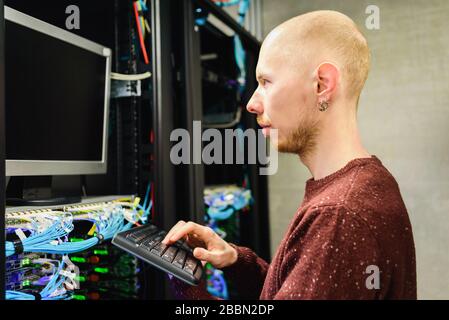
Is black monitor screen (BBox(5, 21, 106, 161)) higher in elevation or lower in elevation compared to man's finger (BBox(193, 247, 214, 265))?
higher

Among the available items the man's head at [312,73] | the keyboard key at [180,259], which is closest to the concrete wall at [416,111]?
the man's head at [312,73]

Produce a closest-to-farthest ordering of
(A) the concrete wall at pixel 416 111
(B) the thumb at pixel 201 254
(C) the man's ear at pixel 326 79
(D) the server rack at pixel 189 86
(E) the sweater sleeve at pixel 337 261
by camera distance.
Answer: (E) the sweater sleeve at pixel 337 261 < (C) the man's ear at pixel 326 79 < (B) the thumb at pixel 201 254 < (D) the server rack at pixel 189 86 < (A) the concrete wall at pixel 416 111

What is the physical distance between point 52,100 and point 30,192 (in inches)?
10.3

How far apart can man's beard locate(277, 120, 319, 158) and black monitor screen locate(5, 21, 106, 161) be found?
0.65m

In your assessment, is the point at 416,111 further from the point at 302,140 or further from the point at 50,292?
the point at 50,292

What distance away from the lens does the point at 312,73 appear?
72 cm

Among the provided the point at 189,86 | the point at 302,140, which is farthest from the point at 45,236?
the point at 189,86

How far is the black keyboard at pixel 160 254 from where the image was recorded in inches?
28.6

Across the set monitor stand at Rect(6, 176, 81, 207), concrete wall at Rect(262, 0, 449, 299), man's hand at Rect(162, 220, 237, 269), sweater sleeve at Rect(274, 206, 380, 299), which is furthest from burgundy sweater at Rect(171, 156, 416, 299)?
concrete wall at Rect(262, 0, 449, 299)

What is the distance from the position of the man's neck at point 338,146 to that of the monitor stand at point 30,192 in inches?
26.3

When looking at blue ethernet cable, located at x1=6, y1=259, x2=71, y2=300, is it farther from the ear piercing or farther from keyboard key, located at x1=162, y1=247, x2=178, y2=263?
the ear piercing

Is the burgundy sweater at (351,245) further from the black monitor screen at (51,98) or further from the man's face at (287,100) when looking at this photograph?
the black monitor screen at (51,98)

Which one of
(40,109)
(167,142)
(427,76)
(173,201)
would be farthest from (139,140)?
(427,76)

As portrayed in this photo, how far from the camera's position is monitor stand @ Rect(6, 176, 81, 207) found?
3.02 ft
